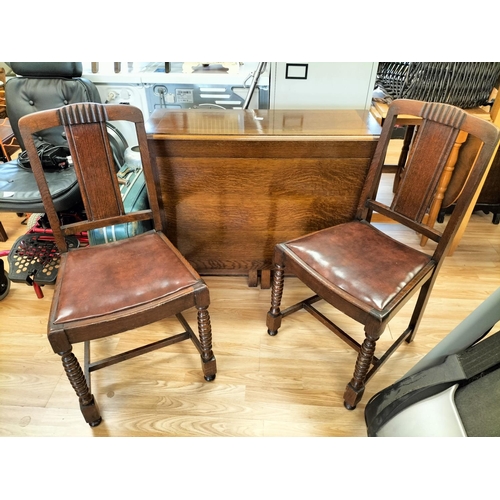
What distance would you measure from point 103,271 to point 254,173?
2.36ft

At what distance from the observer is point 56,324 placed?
40.9 inches

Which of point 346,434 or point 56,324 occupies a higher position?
point 56,324

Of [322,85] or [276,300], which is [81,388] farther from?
[322,85]

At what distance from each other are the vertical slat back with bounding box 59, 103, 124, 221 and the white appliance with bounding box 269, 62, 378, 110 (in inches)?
32.7

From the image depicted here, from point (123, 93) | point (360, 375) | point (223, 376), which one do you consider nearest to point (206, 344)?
point (223, 376)

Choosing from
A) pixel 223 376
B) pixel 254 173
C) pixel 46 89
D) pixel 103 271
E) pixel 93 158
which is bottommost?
pixel 223 376

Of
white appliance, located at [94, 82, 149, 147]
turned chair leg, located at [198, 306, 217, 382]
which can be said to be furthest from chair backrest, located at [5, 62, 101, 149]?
turned chair leg, located at [198, 306, 217, 382]

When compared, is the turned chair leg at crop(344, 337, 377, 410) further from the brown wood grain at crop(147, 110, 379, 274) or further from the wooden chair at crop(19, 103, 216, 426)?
the brown wood grain at crop(147, 110, 379, 274)

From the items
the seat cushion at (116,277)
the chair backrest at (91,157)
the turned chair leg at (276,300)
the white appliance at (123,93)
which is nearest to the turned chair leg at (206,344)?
the seat cushion at (116,277)

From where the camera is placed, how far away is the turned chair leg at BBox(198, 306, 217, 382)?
1252 millimetres

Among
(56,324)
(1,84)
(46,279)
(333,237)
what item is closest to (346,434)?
(333,237)

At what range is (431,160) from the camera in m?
1.26
